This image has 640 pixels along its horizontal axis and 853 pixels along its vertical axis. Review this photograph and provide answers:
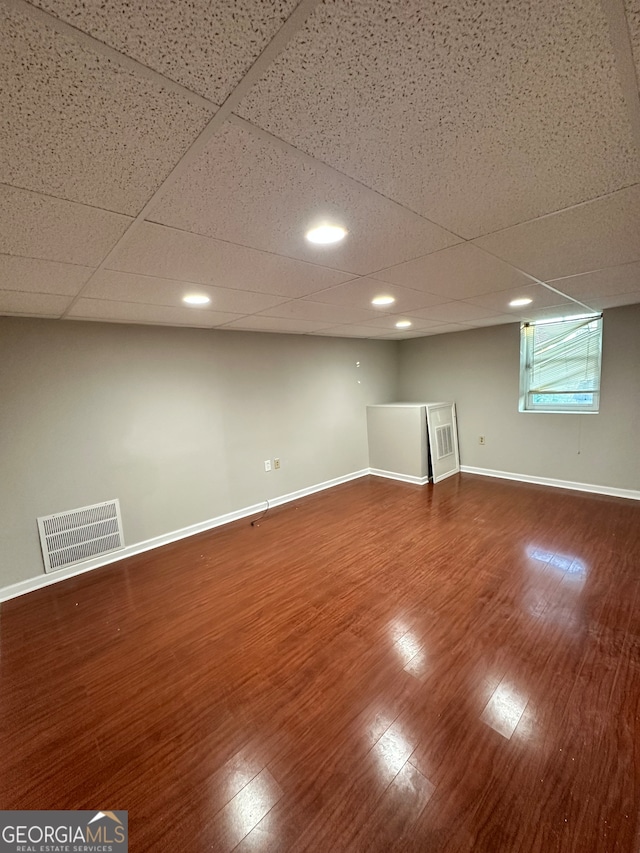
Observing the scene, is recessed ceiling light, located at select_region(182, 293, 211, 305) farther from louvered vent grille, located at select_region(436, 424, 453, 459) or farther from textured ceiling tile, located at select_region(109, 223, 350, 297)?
louvered vent grille, located at select_region(436, 424, 453, 459)

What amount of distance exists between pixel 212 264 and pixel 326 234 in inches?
24.0

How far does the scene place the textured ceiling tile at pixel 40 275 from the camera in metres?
1.49

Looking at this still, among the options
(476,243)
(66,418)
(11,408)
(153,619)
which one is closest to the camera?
(476,243)

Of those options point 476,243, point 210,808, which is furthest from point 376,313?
point 210,808

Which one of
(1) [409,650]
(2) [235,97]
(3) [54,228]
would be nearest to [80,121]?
(2) [235,97]

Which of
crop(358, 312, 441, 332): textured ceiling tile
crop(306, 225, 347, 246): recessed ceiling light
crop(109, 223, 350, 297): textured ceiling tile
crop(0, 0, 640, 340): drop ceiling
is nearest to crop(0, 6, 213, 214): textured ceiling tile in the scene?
crop(0, 0, 640, 340): drop ceiling

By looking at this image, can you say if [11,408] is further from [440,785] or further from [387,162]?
[440,785]

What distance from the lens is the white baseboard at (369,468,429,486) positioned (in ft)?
15.7

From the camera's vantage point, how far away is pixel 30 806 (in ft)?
4.21

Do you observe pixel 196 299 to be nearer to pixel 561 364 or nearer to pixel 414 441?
pixel 414 441

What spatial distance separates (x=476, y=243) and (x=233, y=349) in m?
2.76

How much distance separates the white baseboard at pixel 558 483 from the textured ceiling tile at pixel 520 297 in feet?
7.42

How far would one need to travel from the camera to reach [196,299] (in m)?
2.28

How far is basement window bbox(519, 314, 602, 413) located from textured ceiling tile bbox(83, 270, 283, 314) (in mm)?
3631
